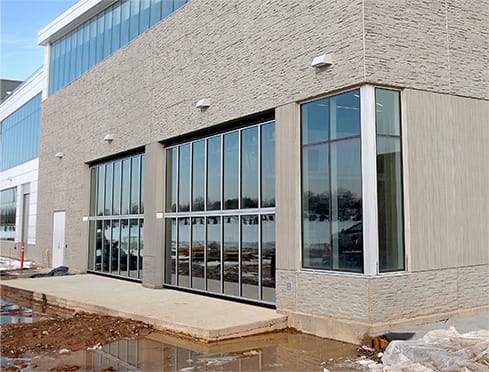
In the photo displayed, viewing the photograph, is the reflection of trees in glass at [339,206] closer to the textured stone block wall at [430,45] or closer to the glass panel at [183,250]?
the textured stone block wall at [430,45]

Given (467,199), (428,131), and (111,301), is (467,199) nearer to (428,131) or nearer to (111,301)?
(428,131)

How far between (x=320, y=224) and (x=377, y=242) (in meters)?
1.51

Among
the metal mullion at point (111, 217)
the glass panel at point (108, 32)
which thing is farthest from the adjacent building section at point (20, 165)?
the metal mullion at point (111, 217)

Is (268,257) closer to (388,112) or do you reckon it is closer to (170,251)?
(388,112)

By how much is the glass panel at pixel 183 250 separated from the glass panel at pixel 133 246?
3324 millimetres

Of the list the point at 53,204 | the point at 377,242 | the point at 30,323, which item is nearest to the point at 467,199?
the point at 377,242

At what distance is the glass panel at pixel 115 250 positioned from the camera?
21312mm

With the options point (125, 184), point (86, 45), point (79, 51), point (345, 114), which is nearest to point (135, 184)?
point (125, 184)

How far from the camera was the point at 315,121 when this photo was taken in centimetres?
1179

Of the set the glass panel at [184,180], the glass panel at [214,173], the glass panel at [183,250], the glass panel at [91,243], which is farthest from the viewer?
the glass panel at [91,243]

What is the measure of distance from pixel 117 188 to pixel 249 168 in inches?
364

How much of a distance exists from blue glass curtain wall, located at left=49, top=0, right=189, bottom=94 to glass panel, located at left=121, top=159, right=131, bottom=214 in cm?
514

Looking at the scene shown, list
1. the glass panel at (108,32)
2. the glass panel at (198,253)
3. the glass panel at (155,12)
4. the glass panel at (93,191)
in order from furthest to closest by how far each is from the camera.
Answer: the glass panel at (93,191), the glass panel at (108,32), the glass panel at (155,12), the glass panel at (198,253)

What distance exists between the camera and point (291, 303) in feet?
38.8
